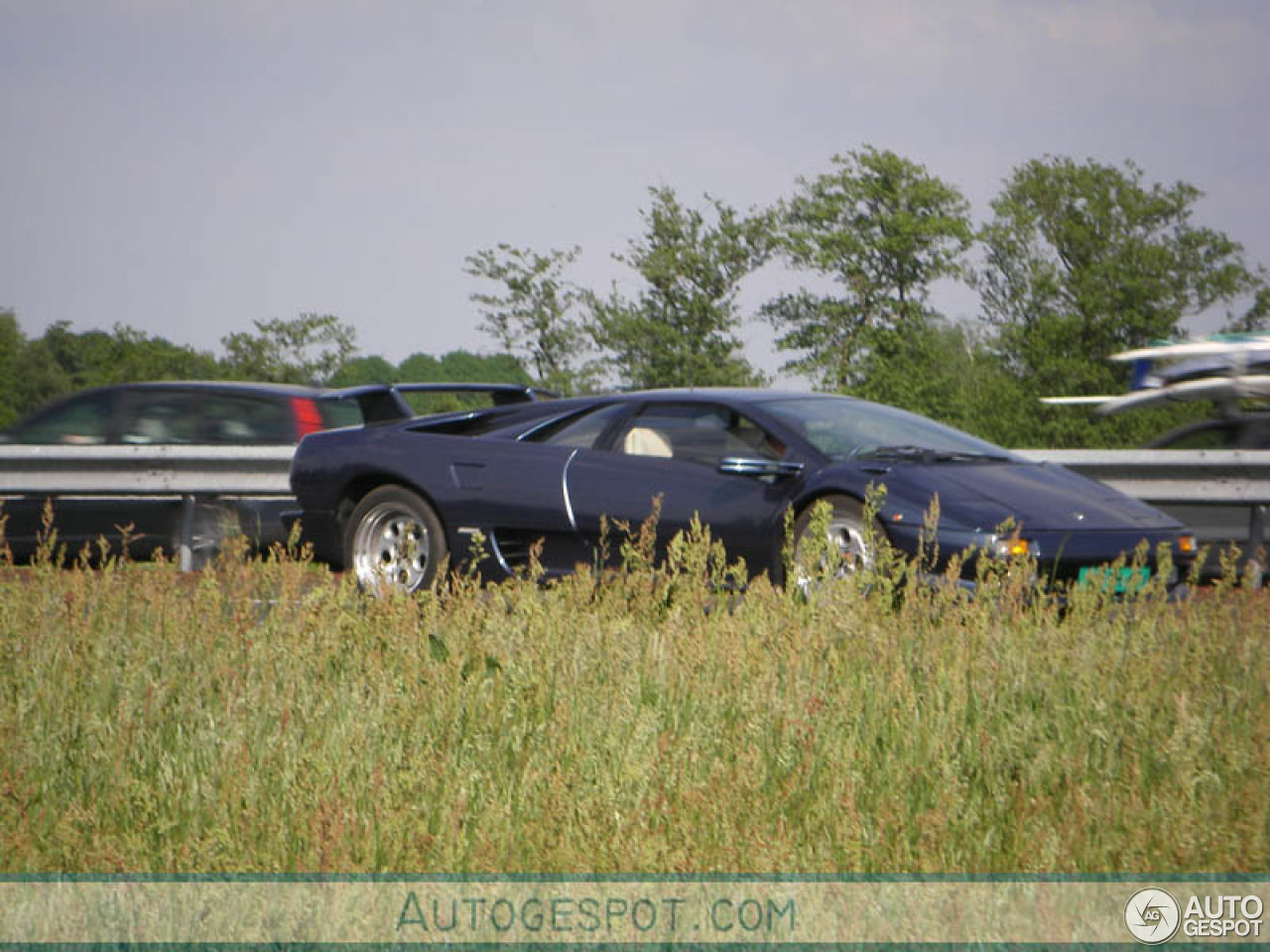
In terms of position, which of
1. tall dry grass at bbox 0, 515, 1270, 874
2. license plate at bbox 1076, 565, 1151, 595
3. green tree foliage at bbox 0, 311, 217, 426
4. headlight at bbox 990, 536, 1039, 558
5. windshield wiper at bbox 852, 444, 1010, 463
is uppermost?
green tree foliage at bbox 0, 311, 217, 426

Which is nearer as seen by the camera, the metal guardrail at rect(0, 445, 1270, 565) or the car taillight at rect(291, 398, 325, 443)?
the metal guardrail at rect(0, 445, 1270, 565)

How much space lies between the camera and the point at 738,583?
6164mm

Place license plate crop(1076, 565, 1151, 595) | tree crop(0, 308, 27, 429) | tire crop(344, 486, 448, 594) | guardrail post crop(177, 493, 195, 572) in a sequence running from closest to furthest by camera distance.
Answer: license plate crop(1076, 565, 1151, 595), tire crop(344, 486, 448, 594), guardrail post crop(177, 493, 195, 572), tree crop(0, 308, 27, 429)

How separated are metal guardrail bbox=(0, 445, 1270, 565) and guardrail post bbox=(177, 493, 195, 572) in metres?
0.01

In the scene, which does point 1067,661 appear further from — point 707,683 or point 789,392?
point 789,392

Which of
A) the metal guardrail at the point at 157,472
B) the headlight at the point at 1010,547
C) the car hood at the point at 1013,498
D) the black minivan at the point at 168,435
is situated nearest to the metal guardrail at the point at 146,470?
the metal guardrail at the point at 157,472

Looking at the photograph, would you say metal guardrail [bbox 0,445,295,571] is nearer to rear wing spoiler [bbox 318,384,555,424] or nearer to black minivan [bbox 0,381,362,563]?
black minivan [bbox 0,381,362,563]

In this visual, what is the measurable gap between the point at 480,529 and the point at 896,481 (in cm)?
242

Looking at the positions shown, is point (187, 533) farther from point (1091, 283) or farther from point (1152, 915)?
point (1091, 283)

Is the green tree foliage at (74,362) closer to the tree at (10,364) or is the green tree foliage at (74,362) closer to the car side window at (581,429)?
the tree at (10,364)

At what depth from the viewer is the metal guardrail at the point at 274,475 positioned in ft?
34.0

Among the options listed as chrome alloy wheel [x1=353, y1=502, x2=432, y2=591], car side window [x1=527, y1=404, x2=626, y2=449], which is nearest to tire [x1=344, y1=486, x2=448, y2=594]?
chrome alloy wheel [x1=353, y1=502, x2=432, y2=591]

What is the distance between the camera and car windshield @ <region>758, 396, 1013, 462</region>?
813 cm

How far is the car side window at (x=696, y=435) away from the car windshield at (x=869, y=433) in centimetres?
17
